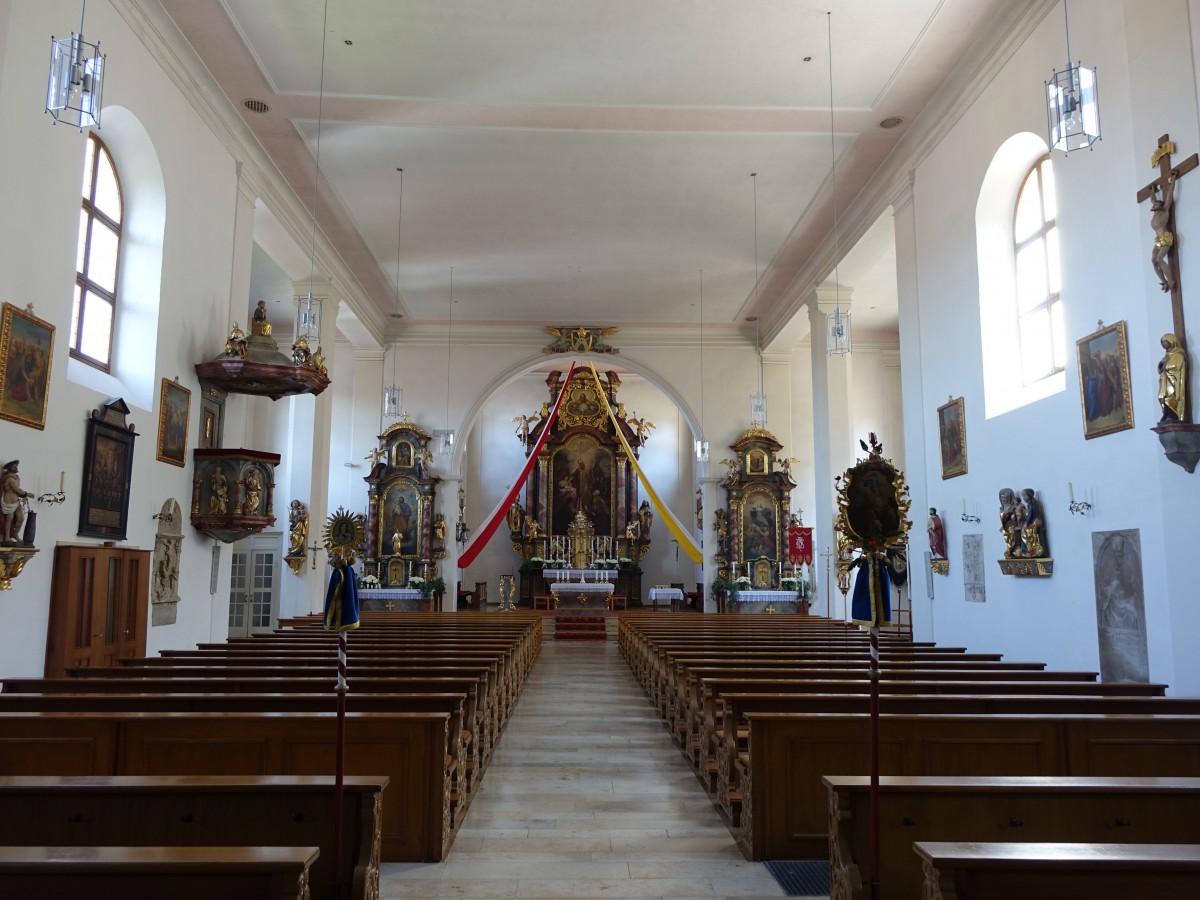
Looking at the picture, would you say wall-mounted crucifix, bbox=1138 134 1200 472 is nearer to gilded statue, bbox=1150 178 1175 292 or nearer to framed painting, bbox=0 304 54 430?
gilded statue, bbox=1150 178 1175 292

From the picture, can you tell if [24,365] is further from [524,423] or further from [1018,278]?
[524,423]

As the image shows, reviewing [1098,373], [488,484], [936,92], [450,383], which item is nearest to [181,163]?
[936,92]

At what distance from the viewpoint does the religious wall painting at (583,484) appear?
23172 mm

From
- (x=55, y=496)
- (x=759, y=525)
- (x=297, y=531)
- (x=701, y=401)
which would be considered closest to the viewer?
(x=55, y=496)

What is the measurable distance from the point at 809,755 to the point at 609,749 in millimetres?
2928

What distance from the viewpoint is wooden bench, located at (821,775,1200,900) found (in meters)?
3.23

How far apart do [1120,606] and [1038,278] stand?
3470 millimetres

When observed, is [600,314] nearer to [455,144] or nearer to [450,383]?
[450,383]

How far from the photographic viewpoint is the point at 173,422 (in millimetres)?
8875

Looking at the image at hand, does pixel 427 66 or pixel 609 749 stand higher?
pixel 427 66

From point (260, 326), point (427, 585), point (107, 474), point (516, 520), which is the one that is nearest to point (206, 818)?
point (107, 474)

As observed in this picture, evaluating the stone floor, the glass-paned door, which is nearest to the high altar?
the glass-paned door

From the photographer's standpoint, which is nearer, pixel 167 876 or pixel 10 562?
pixel 167 876

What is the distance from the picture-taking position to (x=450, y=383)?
1866cm
